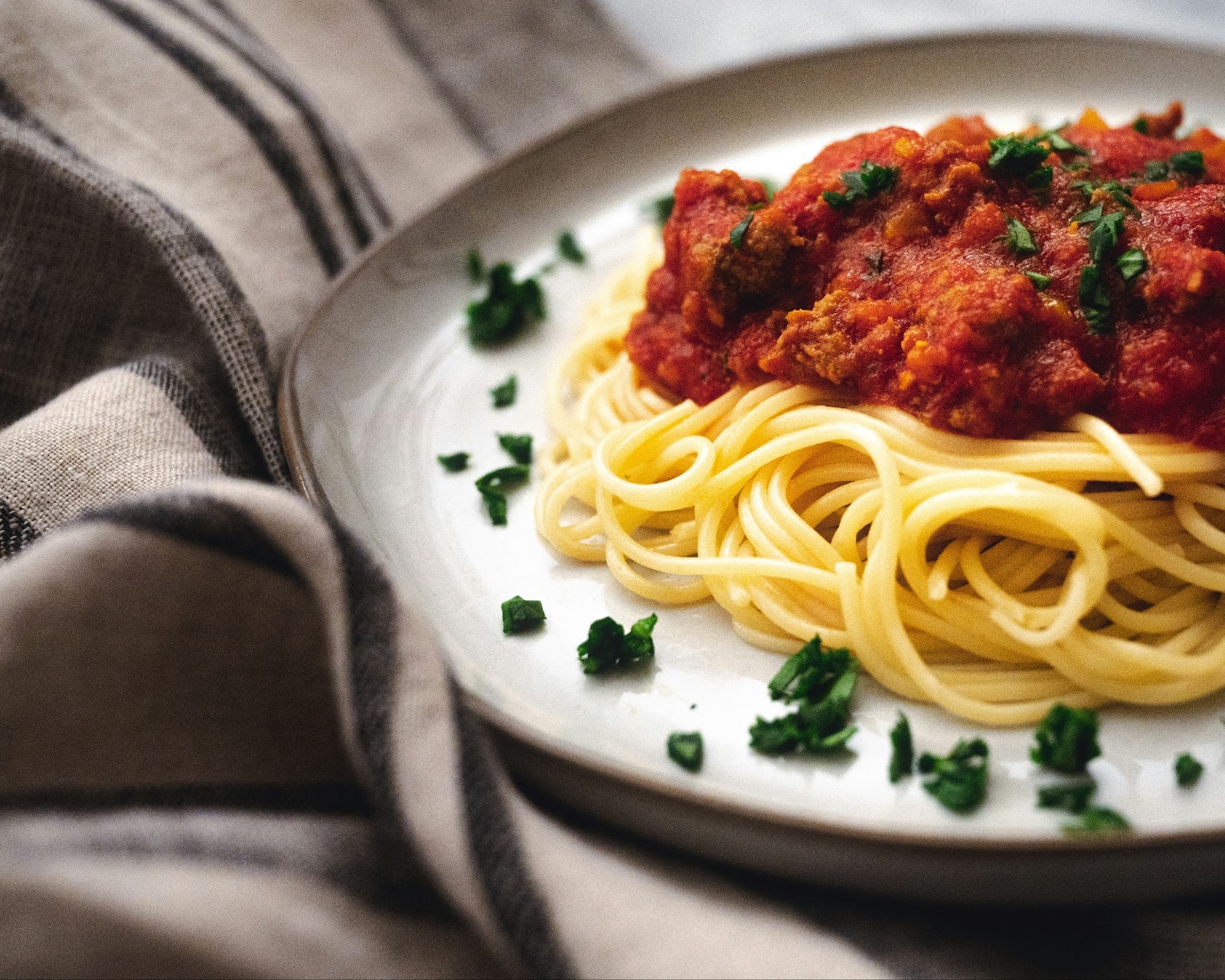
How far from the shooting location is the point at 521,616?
4.21 metres

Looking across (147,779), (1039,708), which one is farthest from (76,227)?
(1039,708)

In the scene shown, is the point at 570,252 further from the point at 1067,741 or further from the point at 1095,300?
the point at 1067,741

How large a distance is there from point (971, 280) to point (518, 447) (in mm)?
1958

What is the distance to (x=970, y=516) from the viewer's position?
426cm

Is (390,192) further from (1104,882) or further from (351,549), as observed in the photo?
(1104,882)

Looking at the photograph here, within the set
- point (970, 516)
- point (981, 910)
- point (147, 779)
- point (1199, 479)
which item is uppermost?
point (1199, 479)

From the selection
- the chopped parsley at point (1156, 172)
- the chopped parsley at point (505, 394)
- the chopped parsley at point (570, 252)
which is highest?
the chopped parsley at point (1156, 172)

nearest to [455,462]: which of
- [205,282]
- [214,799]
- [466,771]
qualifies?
[205,282]

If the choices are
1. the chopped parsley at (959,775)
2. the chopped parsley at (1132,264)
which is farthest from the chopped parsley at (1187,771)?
the chopped parsley at (1132,264)

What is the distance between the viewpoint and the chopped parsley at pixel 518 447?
5055 mm

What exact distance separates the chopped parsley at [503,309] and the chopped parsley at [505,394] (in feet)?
1.14

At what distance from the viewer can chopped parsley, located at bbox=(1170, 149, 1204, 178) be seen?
4551 mm

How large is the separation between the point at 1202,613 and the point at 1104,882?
128 centimetres

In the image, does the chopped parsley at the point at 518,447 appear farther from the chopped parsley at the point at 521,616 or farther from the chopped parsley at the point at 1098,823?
the chopped parsley at the point at 1098,823
